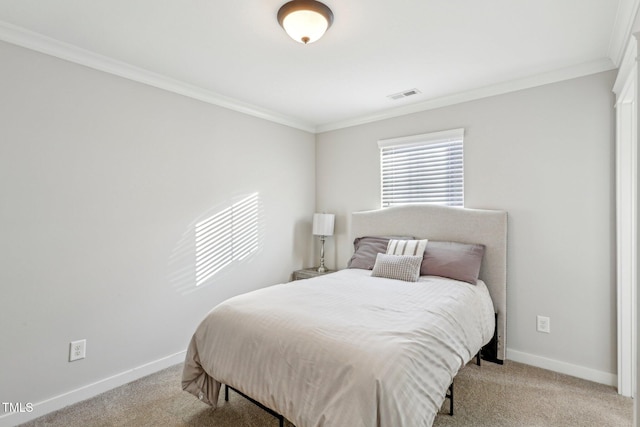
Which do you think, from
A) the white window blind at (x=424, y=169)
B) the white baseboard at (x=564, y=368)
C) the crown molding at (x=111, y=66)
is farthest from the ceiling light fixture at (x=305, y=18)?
the white baseboard at (x=564, y=368)

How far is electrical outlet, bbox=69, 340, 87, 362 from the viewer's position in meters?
2.29

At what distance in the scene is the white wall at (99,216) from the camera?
2.09 metres

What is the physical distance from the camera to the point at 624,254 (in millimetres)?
2322

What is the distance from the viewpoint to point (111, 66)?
2484 millimetres

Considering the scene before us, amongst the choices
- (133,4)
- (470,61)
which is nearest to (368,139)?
(470,61)

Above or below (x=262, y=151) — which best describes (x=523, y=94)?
above

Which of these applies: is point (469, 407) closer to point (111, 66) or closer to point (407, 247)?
point (407, 247)

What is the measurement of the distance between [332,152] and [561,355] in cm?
311

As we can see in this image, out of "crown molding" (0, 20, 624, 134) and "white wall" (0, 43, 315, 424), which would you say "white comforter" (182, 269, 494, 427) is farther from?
"crown molding" (0, 20, 624, 134)

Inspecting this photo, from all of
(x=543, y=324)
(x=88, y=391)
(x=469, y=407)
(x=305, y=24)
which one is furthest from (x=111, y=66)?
(x=543, y=324)

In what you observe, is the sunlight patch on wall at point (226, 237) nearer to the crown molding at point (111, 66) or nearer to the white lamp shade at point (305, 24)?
the crown molding at point (111, 66)

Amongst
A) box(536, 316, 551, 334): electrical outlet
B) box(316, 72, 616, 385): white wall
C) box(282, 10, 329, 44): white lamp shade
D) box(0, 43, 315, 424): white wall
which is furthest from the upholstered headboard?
box(282, 10, 329, 44): white lamp shade

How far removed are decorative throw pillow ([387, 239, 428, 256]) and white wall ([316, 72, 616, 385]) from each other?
64 cm

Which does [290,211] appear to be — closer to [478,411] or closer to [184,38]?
[184,38]
